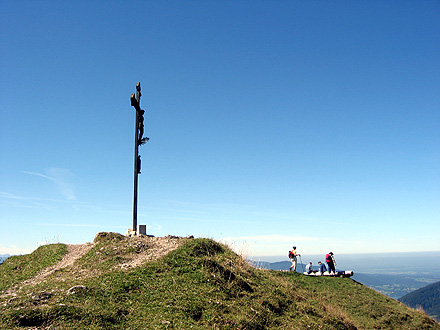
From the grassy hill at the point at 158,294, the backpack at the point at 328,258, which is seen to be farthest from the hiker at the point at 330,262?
the grassy hill at the point at 158,294

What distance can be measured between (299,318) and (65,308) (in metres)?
7.42

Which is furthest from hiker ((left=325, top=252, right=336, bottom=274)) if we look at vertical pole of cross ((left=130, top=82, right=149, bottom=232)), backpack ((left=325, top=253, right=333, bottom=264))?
vertical pole of cross ((left=130, top=82, right=149, bottom=232))

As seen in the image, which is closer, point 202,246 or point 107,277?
point 107,277

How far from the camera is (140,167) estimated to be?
17.7 meters

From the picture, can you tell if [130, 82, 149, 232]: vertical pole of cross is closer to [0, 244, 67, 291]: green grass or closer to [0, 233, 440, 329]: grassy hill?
[0, 233, 440, 329]: grassy hill

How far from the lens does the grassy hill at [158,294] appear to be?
27.0 ft

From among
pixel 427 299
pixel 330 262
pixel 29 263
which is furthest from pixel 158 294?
pixel 427 299

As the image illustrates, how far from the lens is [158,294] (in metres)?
9.84

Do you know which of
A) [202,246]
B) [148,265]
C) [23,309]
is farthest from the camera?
[202,246]

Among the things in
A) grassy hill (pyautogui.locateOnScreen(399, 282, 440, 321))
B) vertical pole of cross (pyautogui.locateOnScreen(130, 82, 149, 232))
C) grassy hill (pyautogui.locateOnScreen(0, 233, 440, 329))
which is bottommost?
grassy hill (pyautogui.locateOnScreen(399, 282, 440, 321))

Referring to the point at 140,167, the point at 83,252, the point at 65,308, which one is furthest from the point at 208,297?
the point at 140,167

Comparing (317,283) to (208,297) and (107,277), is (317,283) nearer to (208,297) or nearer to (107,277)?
(208,297)

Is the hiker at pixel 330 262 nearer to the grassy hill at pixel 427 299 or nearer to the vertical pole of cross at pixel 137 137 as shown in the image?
the vertical pole of cross at pixel 137 137

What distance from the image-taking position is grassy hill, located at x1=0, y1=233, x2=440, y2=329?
8.24 m
